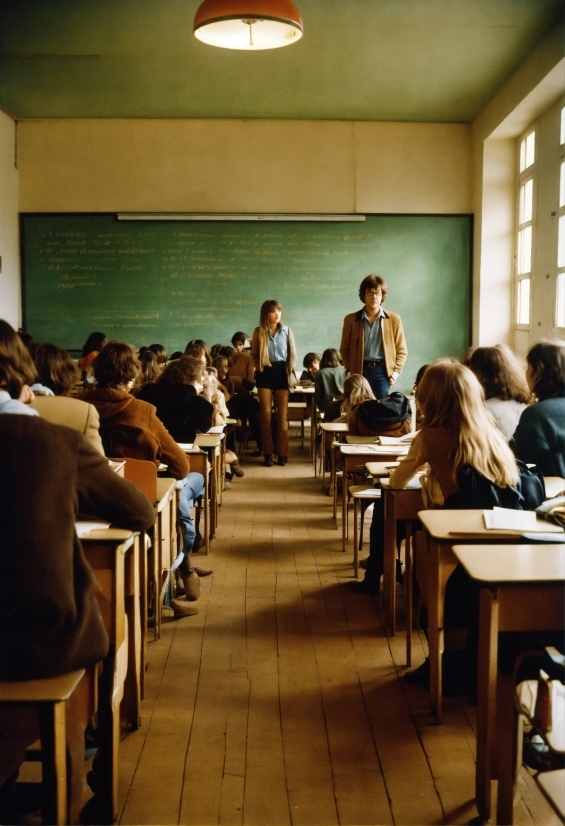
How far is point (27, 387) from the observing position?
2.11 metres

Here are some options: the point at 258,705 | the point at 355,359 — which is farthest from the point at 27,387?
the point at 355,359

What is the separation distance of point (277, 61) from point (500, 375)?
4767 mm

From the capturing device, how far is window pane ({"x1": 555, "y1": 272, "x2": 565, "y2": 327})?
7.10 m

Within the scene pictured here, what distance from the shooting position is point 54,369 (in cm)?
306

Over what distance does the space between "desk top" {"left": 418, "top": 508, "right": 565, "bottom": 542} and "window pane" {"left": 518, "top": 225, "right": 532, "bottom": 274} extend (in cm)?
616

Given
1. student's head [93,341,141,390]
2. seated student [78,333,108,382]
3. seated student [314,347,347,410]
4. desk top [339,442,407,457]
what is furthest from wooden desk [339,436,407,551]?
seated student [78,333,108,382]

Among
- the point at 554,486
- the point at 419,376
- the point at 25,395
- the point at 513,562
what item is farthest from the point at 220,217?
the point at 513,562

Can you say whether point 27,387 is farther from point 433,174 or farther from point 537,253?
point 433,174

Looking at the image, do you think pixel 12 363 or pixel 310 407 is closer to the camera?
pixel 12 363

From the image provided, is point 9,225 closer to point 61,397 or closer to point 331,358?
point 331,358

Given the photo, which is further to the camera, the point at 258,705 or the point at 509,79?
the point at 509,79

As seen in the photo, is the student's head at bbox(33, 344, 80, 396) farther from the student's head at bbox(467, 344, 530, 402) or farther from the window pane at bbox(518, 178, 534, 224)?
the window pane at bbox(518, 178, 534, 224)

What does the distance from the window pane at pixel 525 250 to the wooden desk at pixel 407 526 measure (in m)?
5.44

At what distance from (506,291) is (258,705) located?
6.99 metres
